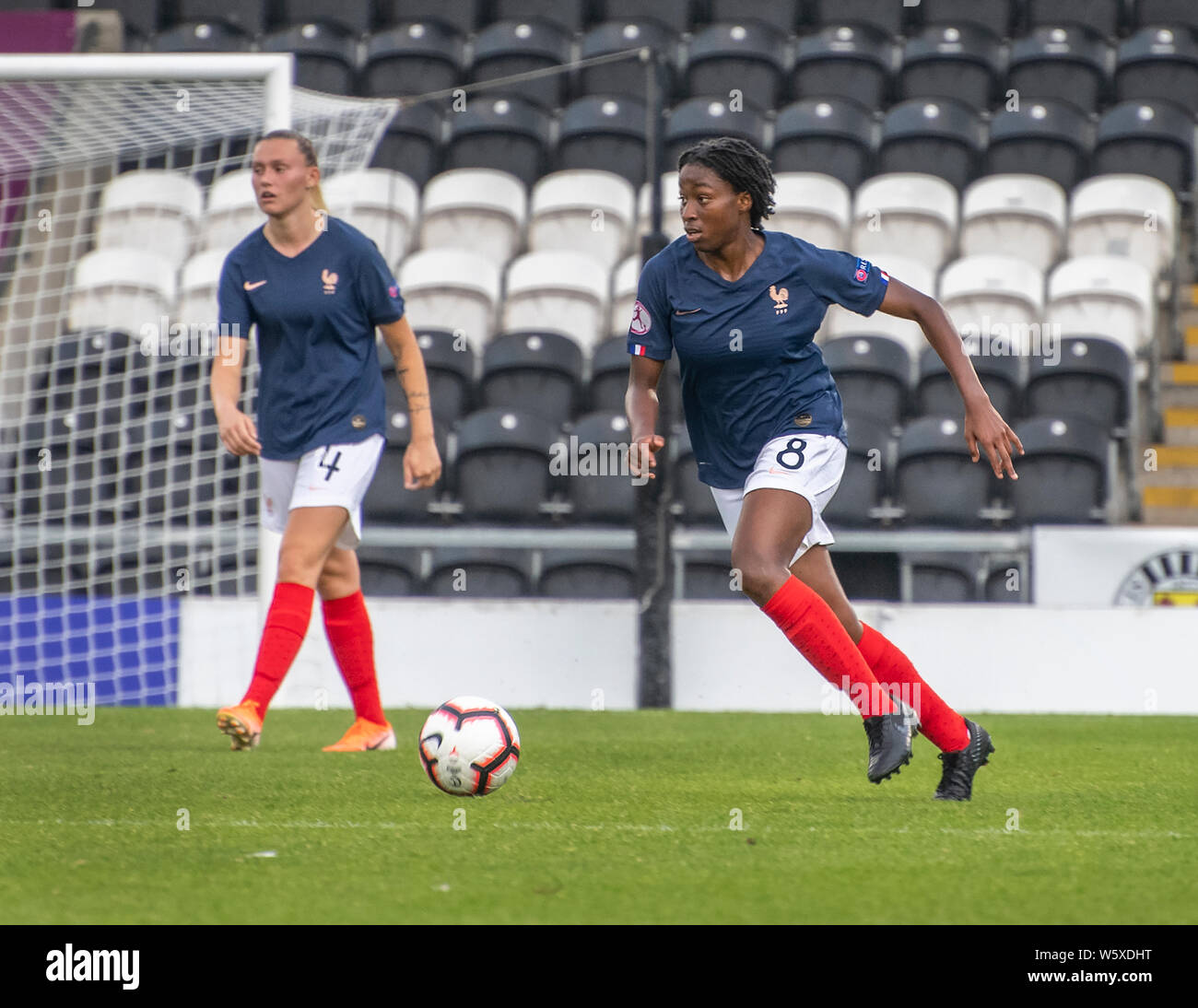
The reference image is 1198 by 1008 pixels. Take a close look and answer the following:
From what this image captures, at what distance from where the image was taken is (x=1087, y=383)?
9992mm

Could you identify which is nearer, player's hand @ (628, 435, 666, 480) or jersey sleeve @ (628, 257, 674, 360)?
player's hand @ (628, 435, 666, 480)

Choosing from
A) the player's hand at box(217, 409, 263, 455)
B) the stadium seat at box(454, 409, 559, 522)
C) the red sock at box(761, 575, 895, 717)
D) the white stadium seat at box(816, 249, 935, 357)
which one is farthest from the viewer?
the white stadium seat at box(816, 249, 935, 357)

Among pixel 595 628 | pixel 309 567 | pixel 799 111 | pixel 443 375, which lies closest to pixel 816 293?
pixel 309 567

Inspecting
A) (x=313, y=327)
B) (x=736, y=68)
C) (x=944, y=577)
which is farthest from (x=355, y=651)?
(x=736, y=68)

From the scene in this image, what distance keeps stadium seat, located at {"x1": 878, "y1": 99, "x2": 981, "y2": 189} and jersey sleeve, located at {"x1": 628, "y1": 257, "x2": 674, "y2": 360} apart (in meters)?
8.63

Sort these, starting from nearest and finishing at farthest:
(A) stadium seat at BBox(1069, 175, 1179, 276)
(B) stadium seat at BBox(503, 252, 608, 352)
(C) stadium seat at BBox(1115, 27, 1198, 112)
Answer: (B) stadium seat at BBox(503, 252, 608, 352) → (A) stadium seat at BBox(1069, 175, 1179, 276) → (C) stadium seat at BBox(1115, 27, 1198, 112)

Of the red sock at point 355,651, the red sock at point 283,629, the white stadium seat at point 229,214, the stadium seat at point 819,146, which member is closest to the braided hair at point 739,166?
the red sock at point 283,629

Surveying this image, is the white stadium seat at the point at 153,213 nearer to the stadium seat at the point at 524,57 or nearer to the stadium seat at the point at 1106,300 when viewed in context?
the stadium seat at the point at 524,57

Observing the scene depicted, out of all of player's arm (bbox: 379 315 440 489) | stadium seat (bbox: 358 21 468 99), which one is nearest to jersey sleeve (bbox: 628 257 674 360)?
player's arm (bbox: 379 315 440 489)

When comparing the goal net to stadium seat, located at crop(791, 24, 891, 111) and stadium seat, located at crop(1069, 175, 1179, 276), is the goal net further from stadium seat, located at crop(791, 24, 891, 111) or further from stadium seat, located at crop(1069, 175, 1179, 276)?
stadium seat, located at crop(1069, 175, 1179, 276)

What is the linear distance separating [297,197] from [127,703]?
3.38 m

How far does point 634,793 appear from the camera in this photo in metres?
4.50

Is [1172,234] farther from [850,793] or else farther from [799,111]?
[850,793]

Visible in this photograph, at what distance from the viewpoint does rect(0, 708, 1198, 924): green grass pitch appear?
2.91 m
